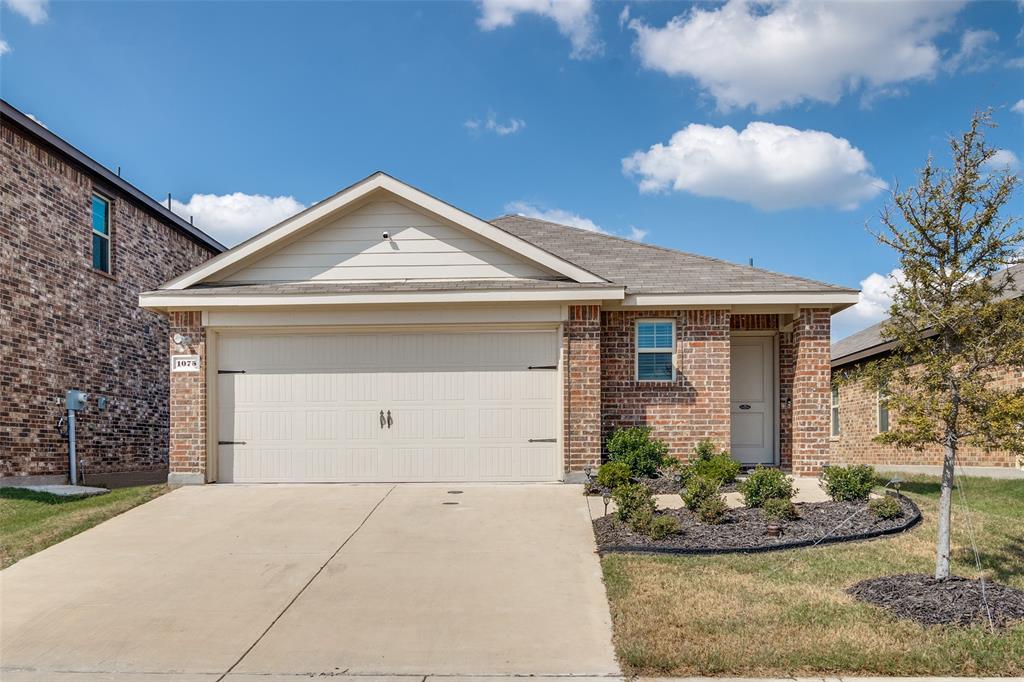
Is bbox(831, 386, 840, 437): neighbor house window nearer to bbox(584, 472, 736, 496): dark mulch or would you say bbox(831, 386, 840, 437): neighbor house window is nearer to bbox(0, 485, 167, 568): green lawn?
bbox(584, 472, 736, 496): dark mulch

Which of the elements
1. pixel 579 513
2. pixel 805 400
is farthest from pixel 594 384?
pixel 805 400

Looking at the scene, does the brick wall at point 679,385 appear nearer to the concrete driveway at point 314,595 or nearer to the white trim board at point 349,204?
the white trim board at point 349,204

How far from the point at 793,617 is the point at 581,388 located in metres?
5.84

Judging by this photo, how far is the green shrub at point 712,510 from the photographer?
28.7 feet

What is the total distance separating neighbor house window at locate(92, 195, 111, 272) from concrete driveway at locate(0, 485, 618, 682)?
7119 mm

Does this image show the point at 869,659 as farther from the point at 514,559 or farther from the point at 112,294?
the point at 112,294

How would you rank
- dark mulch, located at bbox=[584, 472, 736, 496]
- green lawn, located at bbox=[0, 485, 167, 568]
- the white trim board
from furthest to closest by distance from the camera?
the white trim board, dark mulch, located at bbox=[584, 472, 736, 496], green lawn, located at bbox=[0, 485, 167, 568]

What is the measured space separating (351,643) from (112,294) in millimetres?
12230

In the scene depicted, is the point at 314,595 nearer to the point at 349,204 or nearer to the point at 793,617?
the point at 793,617

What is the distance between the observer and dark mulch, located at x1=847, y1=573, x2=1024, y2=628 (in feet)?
19.7

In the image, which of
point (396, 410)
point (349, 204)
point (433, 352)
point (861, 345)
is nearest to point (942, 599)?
point (433, 352)

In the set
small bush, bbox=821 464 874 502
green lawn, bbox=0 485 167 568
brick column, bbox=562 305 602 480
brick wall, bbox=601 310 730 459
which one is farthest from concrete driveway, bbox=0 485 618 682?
small bush, bbox=821 464 874 502

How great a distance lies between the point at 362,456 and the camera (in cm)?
1188

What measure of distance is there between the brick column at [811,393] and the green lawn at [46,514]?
9789mm
